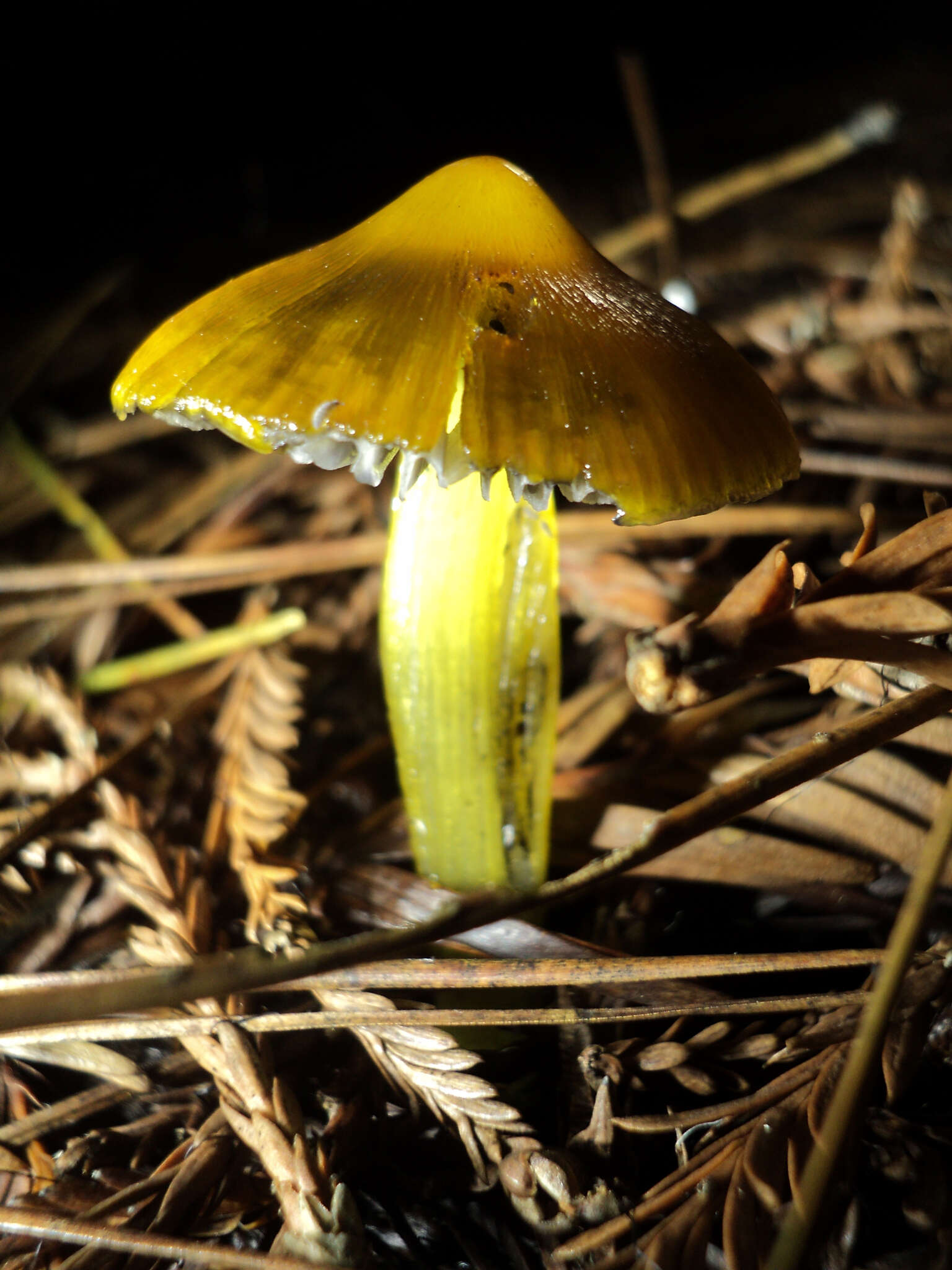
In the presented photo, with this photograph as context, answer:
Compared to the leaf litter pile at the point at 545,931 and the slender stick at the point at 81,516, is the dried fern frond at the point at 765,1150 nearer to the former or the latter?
the leaf litter pile at the point at 545,931

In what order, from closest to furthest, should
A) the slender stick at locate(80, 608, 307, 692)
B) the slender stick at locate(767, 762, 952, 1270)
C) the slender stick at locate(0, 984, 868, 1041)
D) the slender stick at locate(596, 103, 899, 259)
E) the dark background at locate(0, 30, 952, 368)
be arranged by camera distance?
the slender stick at locate(767, 762, 952, 1270) → the slender stick at locate(0, 984, 868, 1041) → the slender stick at locate(80, 608, 307, 692) → the slender stick at locate(596, 103, 899, 259) → the dark background at locate(0, 30, 952, 368)

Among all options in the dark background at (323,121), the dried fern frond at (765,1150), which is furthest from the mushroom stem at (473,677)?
the dark background at (323,121)

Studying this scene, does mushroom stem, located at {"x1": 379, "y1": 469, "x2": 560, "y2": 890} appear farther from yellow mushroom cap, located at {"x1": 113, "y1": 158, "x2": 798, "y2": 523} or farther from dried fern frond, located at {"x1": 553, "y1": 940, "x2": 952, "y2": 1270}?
dried fern frond, located at {"x1": 553, "y1": 940, "x2": 952, "y2": 1270}

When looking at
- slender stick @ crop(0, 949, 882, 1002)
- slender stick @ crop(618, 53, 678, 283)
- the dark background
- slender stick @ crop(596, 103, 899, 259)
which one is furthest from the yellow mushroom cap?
the dark background

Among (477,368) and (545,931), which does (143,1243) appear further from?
(477,368)

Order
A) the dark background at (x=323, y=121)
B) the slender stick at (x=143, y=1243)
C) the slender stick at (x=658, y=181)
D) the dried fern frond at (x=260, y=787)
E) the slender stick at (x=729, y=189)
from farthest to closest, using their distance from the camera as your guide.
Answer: the dark background at (x=323, y=121) < the slender stick at (x=729, y=189) < the slender stick at (x=658, y=181) < the dried fern frond at (x=260, y=787) < the slender stick at (x=143, y=1243)

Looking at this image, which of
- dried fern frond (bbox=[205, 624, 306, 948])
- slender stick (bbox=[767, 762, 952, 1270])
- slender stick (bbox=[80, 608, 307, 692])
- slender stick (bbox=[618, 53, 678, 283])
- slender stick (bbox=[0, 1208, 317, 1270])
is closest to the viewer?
slender stick (bbox=[767, 762, 952, 1270])

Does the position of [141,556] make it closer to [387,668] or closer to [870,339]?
[387,668]

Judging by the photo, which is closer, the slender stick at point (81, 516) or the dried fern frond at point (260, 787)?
the dried fern frond at point (260, 787)
